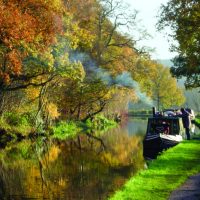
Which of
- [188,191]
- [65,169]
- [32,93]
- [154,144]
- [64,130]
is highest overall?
[32,93]

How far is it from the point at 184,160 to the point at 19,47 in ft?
50.5

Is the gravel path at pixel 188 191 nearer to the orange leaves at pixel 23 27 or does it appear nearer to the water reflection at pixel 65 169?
the water reflection at pixel 65 169

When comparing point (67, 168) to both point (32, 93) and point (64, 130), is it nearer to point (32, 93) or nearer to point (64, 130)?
point (32, 93)

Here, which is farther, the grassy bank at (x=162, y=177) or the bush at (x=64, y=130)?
the bush at (x=64, y=130)

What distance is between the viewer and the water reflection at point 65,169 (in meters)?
17.7

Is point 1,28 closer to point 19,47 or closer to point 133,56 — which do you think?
point 19,47

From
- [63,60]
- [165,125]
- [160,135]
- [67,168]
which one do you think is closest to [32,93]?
[63,60]

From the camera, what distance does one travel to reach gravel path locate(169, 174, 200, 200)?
42.7 feet

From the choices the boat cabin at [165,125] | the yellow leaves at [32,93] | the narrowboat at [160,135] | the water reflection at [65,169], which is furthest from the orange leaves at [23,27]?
the narrowboat at [160,135]

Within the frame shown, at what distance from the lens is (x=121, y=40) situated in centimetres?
5741

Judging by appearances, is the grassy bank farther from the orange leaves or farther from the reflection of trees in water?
the orange leaves

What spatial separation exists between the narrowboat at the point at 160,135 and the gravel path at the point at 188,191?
41.3 ft

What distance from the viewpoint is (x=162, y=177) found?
654 inches

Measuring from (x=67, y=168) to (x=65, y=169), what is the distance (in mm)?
368
